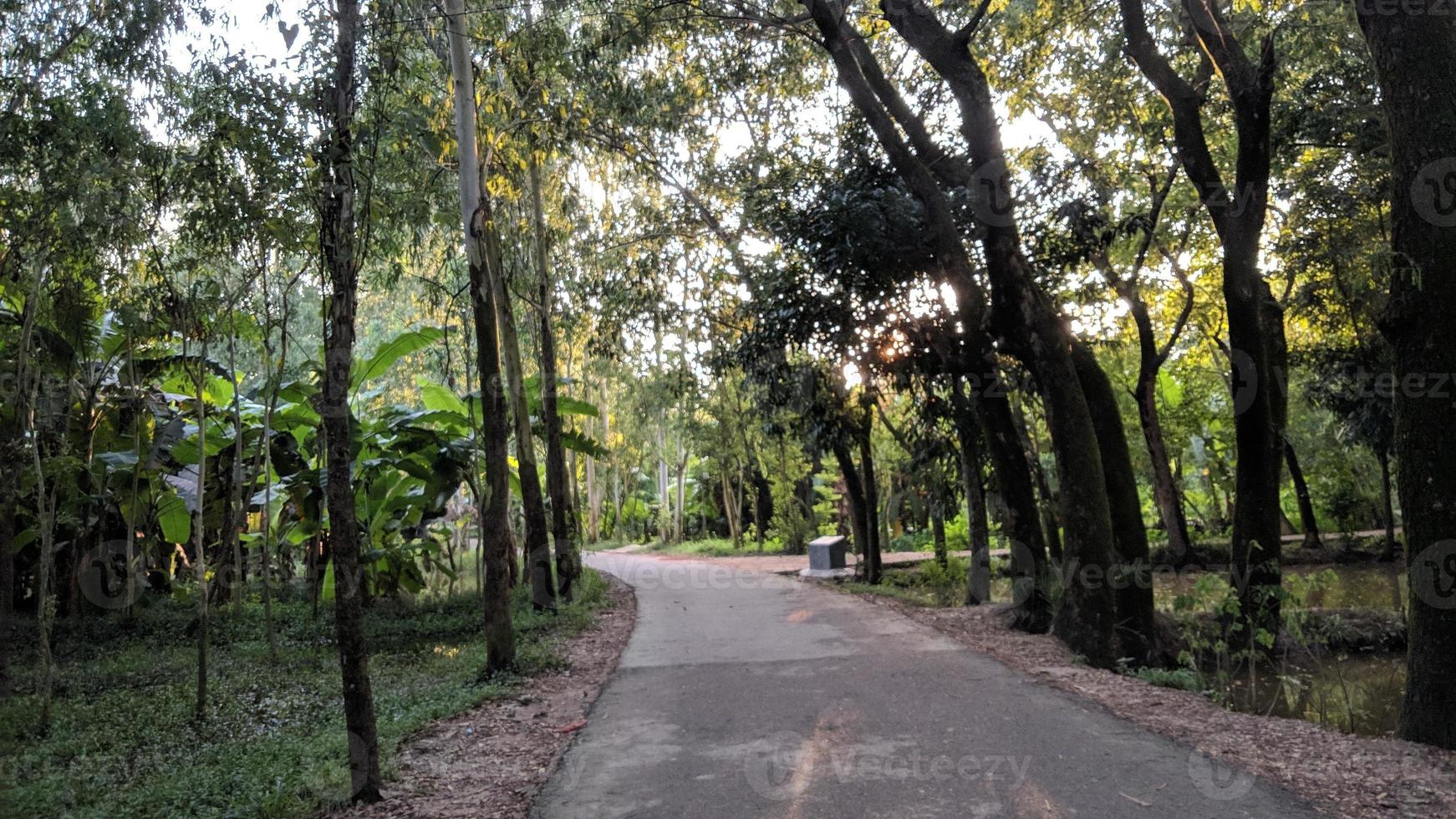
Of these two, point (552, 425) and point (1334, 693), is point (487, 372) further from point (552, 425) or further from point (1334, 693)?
point (1334, 693)

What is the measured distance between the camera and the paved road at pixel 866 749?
5.08 meters

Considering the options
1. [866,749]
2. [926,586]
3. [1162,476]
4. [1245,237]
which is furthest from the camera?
[1162,476]

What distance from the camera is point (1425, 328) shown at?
6336mm

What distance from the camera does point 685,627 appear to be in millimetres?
12727

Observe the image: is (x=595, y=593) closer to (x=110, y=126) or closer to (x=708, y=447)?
(x=110, y=126)

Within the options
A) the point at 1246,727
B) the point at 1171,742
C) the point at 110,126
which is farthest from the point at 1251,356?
the point at 110,126

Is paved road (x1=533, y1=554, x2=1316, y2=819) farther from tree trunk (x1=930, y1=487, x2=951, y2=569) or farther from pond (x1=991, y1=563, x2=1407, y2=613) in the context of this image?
tree trunk (x1=930, y1=487, x2=951, y2=569)

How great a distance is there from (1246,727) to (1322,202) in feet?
35.2

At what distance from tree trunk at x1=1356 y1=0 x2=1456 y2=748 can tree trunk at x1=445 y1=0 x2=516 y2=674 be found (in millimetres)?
7296

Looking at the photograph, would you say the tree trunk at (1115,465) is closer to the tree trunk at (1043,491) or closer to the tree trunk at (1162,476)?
the tree trunk at (1043,491)

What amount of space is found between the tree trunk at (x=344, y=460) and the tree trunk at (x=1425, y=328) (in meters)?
6.74

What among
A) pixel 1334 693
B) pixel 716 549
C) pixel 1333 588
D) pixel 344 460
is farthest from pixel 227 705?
pixel 716 549

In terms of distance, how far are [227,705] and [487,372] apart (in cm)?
377

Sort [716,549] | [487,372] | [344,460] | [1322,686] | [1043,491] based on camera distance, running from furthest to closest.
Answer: [716,549], [1043,491], [1322,686], [487,372], [344,460]
